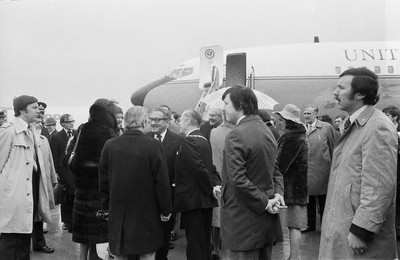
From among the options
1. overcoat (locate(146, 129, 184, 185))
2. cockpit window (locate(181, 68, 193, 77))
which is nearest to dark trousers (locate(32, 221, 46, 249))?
overcoat (locate(146, 129, 184, 185))

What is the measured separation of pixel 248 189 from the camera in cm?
331

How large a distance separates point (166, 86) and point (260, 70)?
129 inches

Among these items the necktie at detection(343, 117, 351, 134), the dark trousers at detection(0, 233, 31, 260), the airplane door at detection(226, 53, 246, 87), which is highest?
the airplane door at detection(226, 53, 246, 87)

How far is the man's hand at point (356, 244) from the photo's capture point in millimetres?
2551

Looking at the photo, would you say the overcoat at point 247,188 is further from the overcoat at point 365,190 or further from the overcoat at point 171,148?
the overcoat at point 171,148

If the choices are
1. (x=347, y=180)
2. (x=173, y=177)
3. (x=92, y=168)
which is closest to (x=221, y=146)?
(x=173, y=177)

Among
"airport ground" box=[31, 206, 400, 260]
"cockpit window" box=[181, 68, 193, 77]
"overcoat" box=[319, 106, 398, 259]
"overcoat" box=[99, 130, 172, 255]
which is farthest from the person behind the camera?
"cockpit window" box=[181, 68, 193, 77]

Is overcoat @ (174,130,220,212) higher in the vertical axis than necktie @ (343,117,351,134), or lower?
lower

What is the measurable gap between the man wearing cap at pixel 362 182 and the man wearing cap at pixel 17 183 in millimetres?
3163

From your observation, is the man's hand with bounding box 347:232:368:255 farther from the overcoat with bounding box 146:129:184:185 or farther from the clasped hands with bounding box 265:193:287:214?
the overcoat with bounding box 146:129:184:185

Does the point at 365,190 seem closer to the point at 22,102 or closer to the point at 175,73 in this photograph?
the point at 22,102

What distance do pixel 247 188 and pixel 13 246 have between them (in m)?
2.81

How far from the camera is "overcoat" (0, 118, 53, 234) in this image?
14.8 ft

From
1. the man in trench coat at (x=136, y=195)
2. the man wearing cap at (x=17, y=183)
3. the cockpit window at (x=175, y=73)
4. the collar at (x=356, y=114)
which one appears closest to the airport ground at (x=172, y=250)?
the man wearing cap at (x=17, y=183)
